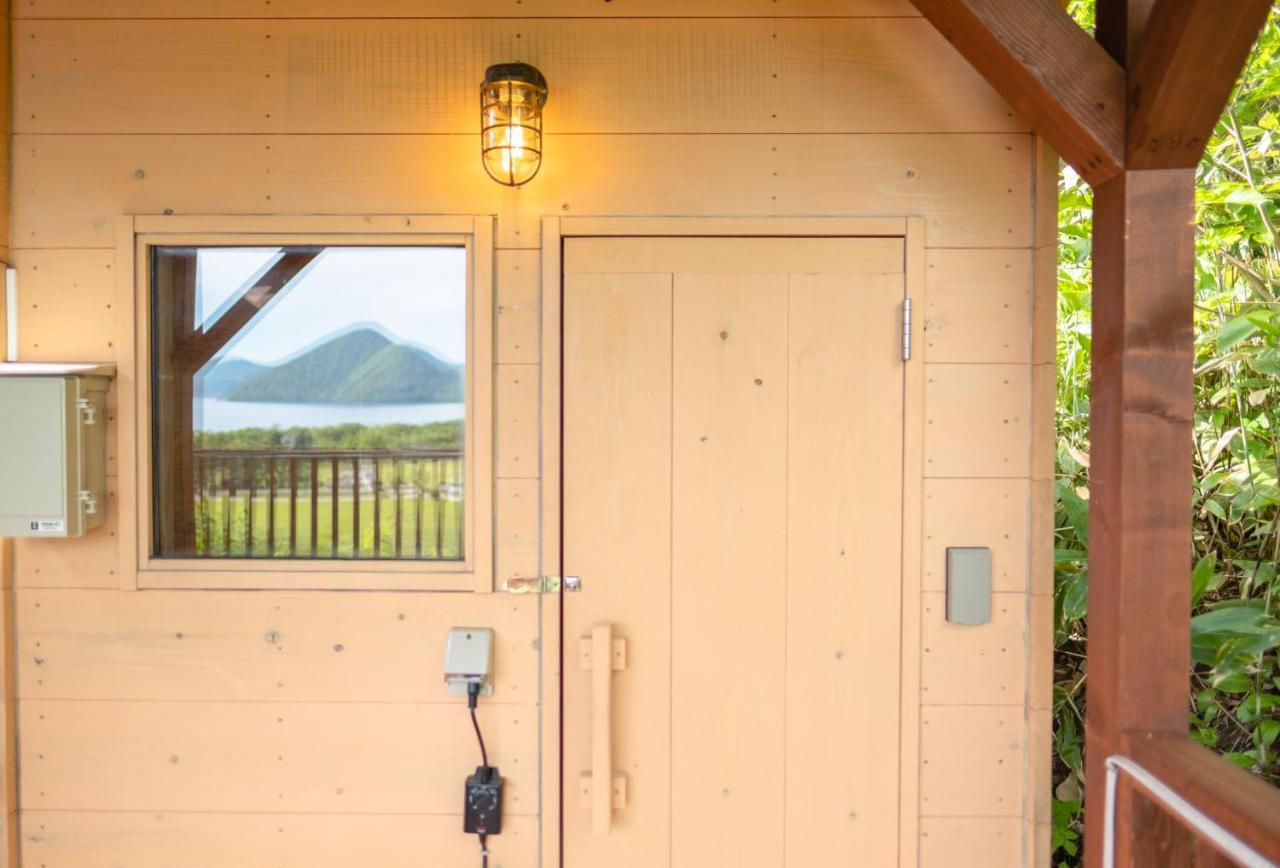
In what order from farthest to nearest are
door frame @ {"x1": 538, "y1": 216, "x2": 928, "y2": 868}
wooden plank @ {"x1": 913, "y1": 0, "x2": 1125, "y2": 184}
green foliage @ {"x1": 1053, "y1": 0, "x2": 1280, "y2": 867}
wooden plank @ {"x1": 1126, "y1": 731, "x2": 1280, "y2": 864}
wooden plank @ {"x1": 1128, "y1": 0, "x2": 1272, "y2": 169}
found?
green foliage @ {"x1": 1053, "y1": 0, "x2": 1280, "y2": 867} < door frame @ {"x1": 538, "y1": 216, "x2": 928, "y2": 868} < wooden plank @ {"x1": 913, "y1": 0, "x2": 1125, "y2": 184} < wooden plank @ {"x1": 1128, "y1": 0, "x2": 1272, "y2": 169} < wooden plank @ {"x1": 1126, "y1": 731, "x2": 1280, "y2": 864}

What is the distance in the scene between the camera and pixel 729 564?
175cm

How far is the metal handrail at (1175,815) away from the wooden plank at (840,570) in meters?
0.43

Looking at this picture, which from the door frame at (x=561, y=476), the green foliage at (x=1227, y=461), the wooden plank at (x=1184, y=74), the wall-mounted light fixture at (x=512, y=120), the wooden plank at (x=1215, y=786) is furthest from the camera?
the green foliage at (x=1227, y=461)

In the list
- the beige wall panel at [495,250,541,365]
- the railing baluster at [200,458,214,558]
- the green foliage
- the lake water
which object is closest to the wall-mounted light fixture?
the beige wall panel at [495,250,541,365]

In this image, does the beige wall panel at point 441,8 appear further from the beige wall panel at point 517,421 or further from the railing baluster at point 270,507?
the railing baluster at point 270,507

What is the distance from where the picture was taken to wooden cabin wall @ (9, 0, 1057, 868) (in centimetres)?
175

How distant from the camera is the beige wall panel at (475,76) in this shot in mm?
1755

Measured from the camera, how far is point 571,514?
1.77 m

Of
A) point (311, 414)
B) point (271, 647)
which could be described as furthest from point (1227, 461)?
point (271, 647)

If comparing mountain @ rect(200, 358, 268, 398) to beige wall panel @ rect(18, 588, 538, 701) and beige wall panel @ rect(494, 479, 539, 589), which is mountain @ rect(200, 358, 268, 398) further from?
beige wall panel @ rect(494, 479, 539, 589)

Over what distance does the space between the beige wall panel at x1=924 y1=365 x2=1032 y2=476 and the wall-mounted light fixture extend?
1.08 meters

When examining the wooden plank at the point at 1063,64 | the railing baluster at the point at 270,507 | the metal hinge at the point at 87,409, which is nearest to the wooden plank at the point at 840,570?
the wooden plank at the point at 1063,64

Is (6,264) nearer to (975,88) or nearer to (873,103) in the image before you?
(873,103)

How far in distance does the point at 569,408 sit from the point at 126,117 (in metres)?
1.28
